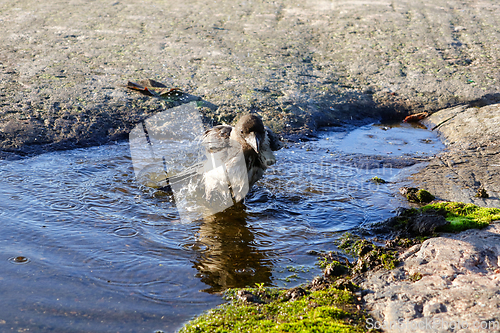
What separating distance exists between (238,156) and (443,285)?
228 centimetres

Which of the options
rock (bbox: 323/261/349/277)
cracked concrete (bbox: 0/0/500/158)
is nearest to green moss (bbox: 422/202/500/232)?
rock (bbox: 323/261/349/277)

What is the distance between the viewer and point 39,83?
6469 mm

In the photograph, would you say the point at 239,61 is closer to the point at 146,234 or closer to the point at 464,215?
the point at 146,234

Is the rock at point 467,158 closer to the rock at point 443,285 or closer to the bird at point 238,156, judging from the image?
the rock at point 443,285

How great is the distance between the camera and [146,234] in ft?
12.6

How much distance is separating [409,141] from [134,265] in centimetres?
458

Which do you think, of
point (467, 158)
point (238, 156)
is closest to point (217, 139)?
point (238, 156)

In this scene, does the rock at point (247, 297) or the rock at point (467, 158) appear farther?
the rock at point (467, 158)

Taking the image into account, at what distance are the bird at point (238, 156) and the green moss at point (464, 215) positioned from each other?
1738mm

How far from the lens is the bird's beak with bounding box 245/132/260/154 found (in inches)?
164

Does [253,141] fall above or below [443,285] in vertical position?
above

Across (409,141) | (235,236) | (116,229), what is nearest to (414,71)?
(409,141)

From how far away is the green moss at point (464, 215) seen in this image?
357cm

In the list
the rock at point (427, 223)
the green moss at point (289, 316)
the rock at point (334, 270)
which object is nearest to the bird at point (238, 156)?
the rock at point (334, 270)
